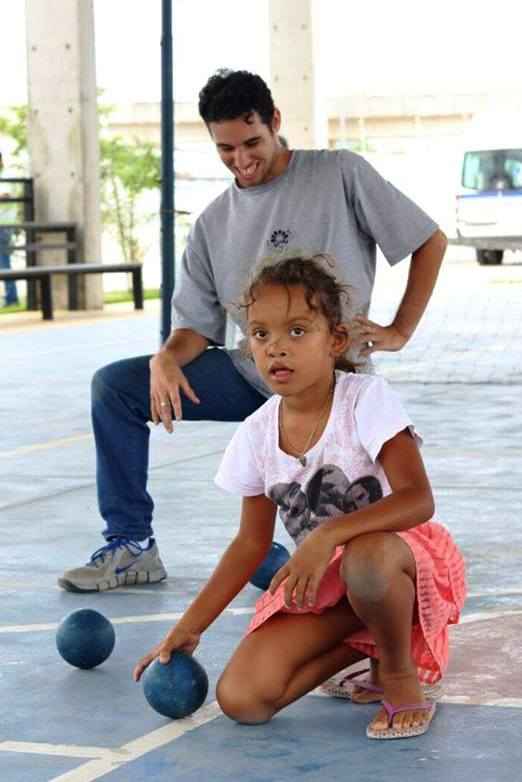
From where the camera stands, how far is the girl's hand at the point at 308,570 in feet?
14.5

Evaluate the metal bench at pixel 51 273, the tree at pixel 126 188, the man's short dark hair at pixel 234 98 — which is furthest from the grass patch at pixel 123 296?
the man's short dark hair at pixel 234 98

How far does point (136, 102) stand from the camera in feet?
163

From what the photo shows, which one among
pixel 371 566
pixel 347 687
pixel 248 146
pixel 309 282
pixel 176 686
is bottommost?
pixel 347 687

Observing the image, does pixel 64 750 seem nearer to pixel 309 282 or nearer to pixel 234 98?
pixel 309 282

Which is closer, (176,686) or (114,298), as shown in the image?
(176,686)

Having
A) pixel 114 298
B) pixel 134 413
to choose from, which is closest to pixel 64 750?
pixel 134 413

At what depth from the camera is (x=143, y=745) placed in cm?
450

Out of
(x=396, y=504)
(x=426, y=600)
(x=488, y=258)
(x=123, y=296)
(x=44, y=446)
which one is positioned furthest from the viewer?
(x=488, y=258)

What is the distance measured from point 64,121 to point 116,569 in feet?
53.5

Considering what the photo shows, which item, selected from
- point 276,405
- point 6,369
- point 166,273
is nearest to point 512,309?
point 6,369

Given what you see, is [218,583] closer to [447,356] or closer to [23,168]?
[447,356]

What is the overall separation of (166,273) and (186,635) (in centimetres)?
776

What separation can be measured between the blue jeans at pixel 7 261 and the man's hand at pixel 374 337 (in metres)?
16.3

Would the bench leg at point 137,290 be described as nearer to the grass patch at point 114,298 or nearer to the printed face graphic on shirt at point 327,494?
the grass patch at point 114,298
